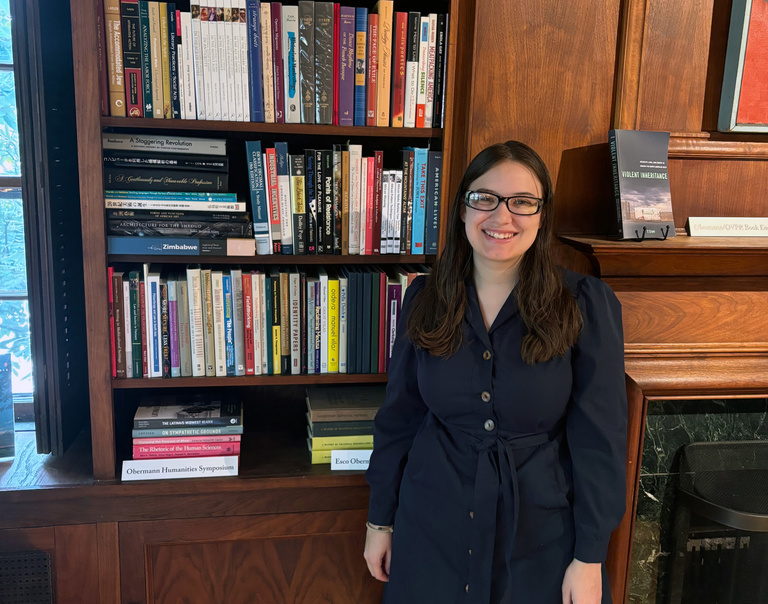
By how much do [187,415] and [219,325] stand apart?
0.82ft

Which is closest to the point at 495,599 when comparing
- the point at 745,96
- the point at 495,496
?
the point at 495,496

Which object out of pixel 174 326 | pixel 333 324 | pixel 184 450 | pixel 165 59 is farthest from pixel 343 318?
pixel 165 59

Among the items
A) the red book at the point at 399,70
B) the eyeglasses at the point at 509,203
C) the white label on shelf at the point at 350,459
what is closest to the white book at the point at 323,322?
the white label on shelf at the point at 350,459

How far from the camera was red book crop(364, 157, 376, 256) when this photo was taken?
1718 mm

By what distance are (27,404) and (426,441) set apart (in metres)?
1.25

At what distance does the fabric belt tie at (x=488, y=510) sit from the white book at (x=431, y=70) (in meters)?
0.82

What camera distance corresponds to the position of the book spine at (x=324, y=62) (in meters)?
1.63

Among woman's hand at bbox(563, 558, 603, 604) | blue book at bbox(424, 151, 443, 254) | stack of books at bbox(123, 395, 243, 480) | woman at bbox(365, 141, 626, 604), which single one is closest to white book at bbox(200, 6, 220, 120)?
blue book at bbox(424, 151, 443, 254)

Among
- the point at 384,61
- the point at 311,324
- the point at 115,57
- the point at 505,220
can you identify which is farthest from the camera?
the point at 311,324

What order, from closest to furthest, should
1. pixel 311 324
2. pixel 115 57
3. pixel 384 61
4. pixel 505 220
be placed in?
1. pixel 505 220
2. pixel 115 57
3. pixel 384 61
4. pixel 311 324

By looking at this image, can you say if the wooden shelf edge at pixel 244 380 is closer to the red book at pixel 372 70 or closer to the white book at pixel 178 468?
the white book at pixel 178 468

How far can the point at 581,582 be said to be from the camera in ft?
4.58

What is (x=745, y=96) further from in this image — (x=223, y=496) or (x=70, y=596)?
(x=70, y=596)

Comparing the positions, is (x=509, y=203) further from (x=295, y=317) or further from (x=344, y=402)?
(x=344, y=402)
